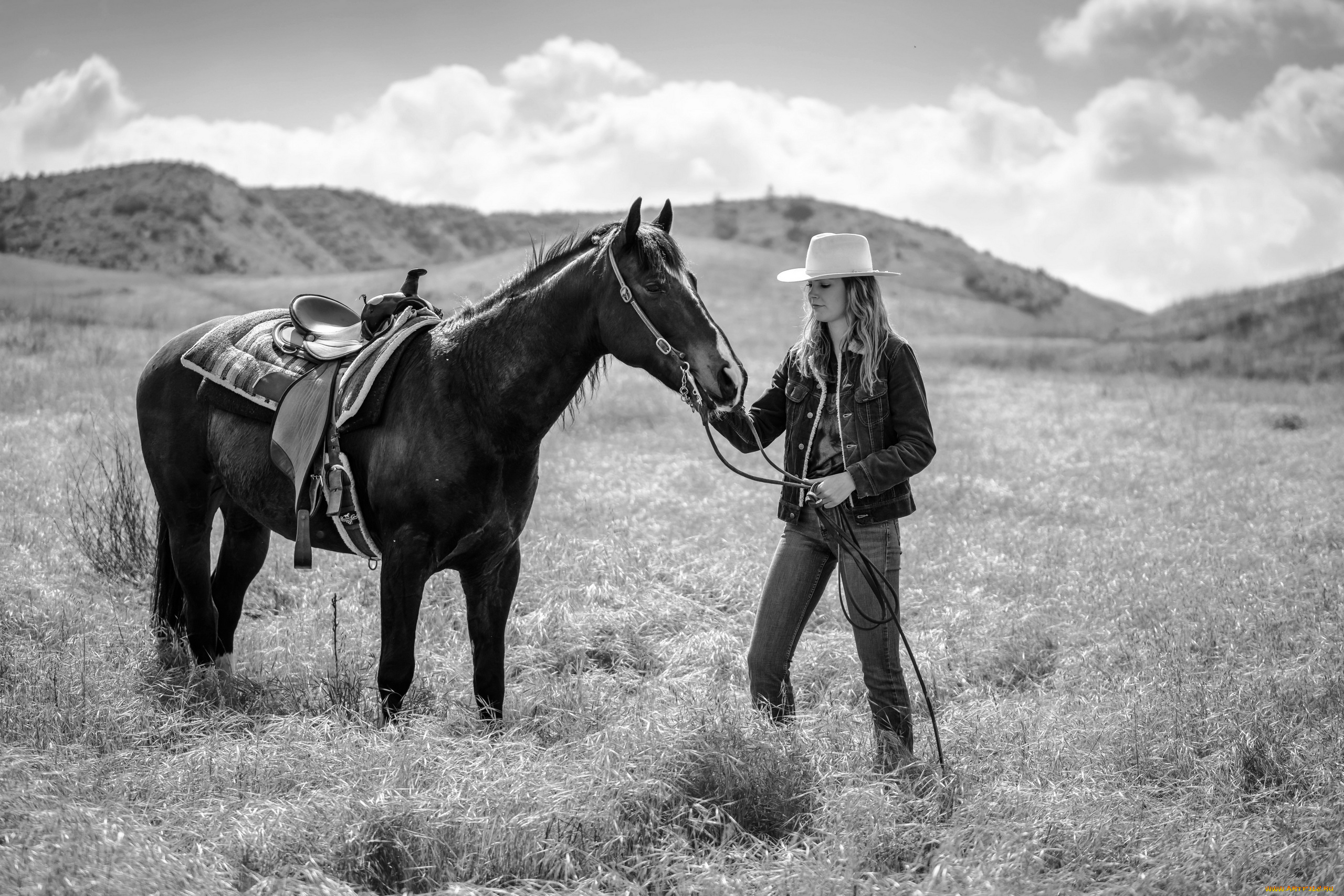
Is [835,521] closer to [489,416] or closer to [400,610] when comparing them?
[489,416]

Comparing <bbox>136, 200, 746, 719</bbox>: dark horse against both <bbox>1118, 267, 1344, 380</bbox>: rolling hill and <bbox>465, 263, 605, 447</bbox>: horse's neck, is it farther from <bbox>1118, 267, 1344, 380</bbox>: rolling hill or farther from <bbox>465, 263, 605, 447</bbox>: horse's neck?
<bbox>1118, 267, 1344, 380</bbox>: rolling hill

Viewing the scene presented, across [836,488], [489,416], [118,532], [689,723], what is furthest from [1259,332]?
[118,532]

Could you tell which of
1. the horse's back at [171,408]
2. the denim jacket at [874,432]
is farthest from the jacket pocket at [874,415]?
the horse's back at [171,408]

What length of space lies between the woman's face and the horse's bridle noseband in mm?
739

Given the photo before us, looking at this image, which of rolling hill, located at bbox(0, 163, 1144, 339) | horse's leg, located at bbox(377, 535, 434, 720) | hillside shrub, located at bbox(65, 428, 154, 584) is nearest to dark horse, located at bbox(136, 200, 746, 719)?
horse's leg, located at bbox(377, 535, 434, 720)

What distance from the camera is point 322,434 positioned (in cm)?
411

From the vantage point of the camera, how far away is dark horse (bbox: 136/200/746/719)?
3.43 meters

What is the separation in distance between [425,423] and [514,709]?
155 cm

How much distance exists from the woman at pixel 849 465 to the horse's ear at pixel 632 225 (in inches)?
30.1

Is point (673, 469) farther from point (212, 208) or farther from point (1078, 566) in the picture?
point (212, 208)

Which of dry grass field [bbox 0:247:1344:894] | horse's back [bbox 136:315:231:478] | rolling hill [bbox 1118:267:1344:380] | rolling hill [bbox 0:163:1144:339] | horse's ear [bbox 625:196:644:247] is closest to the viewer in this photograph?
dry grass field [bbox 0:247:1344:894]

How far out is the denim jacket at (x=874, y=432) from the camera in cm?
354

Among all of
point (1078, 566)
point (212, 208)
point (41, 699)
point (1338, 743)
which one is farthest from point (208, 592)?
point (212, 208)

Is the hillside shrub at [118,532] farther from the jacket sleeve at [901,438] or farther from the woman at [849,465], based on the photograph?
the jacket sleeve at [901,438]
